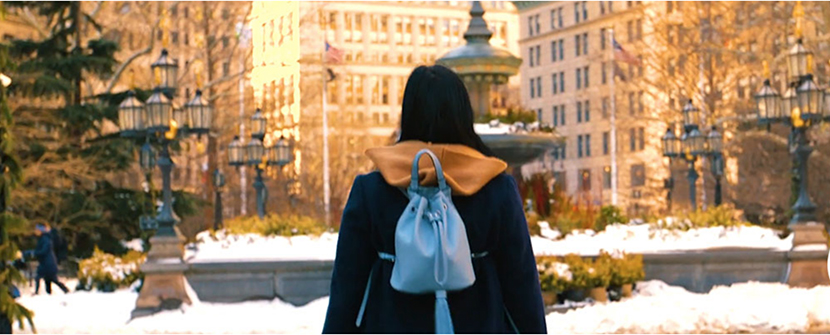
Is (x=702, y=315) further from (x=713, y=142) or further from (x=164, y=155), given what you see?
(x=713, y=142)

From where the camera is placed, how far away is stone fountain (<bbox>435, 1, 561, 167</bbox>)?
2267cm

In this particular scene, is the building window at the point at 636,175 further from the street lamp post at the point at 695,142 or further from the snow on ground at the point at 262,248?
the snow on ground at the point at 262,248

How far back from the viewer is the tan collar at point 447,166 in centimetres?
507

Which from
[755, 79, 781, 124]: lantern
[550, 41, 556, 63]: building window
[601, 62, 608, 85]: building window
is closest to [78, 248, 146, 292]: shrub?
[755, 79, 781, 124]: lantern

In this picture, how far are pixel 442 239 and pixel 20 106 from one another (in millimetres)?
29674

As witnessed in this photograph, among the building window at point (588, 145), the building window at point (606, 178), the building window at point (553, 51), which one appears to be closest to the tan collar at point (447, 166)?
the building window at point (606, 178)

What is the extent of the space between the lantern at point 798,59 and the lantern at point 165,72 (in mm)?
9898

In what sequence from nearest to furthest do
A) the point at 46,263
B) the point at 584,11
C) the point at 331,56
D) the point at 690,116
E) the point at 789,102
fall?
the point at 789,102
the point at 46,263
the point at 690,116
the point at 331,56
the point at 584,11

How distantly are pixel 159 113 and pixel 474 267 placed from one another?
17.5 metres

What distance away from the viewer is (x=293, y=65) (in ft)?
107

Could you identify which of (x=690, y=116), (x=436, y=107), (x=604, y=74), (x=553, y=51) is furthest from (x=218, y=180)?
(x=553, y=51)

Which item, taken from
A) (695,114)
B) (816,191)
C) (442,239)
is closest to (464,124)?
(442,239)

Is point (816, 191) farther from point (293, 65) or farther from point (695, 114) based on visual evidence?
point (293, 65)

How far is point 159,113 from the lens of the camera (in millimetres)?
22078
